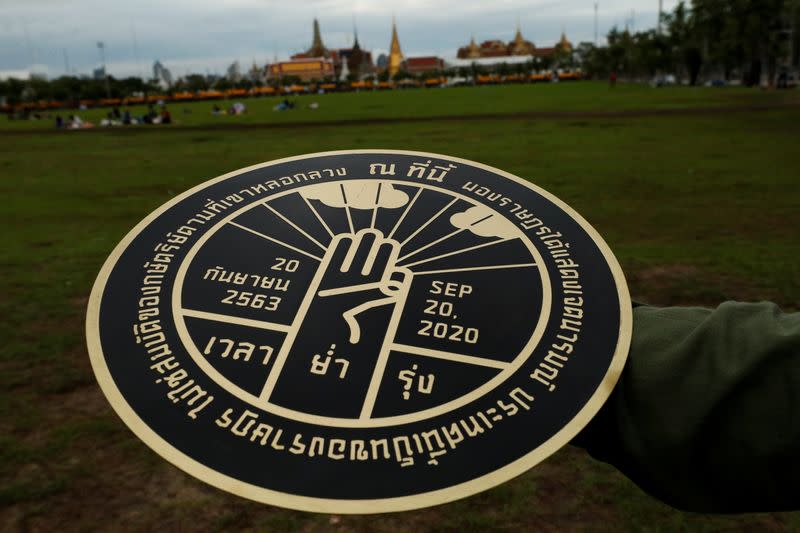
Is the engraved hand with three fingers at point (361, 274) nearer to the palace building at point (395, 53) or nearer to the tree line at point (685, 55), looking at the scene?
the tree line at point (685, 55)

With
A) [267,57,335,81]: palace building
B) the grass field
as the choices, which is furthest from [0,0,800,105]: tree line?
the grass field

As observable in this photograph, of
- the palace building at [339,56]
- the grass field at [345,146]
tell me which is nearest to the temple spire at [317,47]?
the palace building at [339,56]

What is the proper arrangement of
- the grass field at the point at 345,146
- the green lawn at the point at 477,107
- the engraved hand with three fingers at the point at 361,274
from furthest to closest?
the green lawn at the point at 477,107
the grass field at the point at 345,146
the engraved hand with three fingers at the point at 361,274

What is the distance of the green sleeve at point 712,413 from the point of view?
1.52 meters

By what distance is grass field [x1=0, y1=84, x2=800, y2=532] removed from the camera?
128 inches

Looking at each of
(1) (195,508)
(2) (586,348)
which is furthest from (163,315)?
(1) (195,508)

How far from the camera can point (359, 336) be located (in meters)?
1.69

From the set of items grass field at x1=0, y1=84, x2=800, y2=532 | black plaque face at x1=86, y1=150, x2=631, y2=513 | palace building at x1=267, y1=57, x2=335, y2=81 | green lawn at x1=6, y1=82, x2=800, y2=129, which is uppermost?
palace building at x1=267, y1=57, x2=335, y2=81

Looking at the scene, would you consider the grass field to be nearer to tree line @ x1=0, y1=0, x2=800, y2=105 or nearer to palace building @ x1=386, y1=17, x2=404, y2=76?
tree line @ x1=0, y1=0, x2=800, y2=105

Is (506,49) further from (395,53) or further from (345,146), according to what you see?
(345,146)

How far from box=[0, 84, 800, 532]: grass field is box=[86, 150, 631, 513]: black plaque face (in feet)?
6.01

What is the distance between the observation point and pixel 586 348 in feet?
5.56

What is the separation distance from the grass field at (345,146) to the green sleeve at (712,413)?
5.35 feet

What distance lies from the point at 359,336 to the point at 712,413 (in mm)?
957
